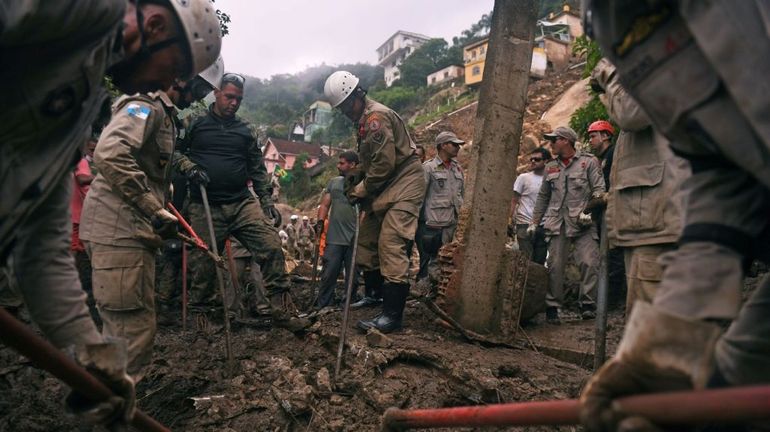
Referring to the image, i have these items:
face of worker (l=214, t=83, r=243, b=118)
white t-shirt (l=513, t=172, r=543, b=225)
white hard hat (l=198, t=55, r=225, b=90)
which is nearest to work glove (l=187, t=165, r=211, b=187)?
face of worker (l=214, t=83, r=243, b=118)

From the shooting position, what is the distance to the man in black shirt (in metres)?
5.08

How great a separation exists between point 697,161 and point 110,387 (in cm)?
168

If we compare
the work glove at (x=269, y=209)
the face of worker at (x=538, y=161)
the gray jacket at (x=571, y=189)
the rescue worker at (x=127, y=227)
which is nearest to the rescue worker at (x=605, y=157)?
the gray jacket at (x=571, y=189)

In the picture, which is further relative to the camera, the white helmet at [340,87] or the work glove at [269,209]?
the work glove at [269,209]

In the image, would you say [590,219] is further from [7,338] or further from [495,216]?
[7,338]

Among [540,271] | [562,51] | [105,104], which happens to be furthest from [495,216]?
[562,51]

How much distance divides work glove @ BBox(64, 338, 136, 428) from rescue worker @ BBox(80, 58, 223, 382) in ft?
4.66

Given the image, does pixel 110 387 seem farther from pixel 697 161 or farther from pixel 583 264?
pixel 583 264

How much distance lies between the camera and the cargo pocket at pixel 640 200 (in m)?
2.61

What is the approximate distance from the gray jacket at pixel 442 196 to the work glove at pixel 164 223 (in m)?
4.31

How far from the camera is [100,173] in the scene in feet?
10.3

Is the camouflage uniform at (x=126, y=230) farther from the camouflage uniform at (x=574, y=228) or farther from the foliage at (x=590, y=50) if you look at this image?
the foliage at (x=590, y=50)

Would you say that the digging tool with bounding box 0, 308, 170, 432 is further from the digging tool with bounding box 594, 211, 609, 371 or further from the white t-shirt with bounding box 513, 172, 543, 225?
the white t-shirt with bounding box 513, 172, 543, 225

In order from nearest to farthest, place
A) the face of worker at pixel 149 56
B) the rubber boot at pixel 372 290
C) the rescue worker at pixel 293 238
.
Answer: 1. the face of worker at pixel 149 56
2. the rubber boot at pixel 372 290
3. the rescue worker at pixel 293 238
